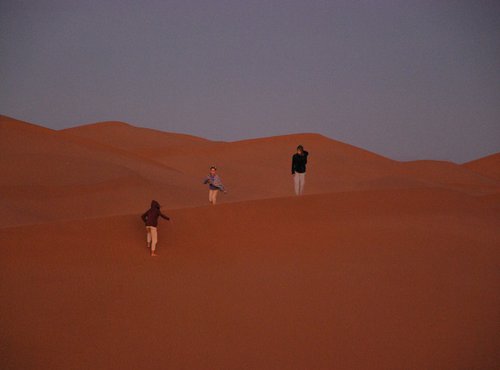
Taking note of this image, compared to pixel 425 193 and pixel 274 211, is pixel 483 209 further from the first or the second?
pixel 274 211

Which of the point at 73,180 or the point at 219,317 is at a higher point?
the point at 73,180

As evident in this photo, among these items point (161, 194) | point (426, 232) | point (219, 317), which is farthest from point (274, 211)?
point (161, 194)

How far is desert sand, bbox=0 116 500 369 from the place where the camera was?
26.2 ft

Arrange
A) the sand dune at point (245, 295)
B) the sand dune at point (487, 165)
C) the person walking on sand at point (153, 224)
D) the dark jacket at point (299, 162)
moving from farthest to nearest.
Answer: the sand dune at point (487, 165)
the dark jacket at point (299, 162)
the person walking on sand at point (153, 224)
the sand dune at point (245, 295)

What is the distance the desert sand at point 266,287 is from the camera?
7.99 m

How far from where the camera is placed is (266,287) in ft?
32.9

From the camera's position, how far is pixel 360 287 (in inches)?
405

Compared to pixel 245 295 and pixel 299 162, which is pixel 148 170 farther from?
pixel 245 295

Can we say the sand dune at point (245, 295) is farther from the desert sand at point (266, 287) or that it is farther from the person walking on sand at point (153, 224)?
the person walking on sand at point (153, 224)

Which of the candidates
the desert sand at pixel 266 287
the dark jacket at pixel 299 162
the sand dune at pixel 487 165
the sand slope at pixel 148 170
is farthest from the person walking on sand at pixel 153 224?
the sand dune at pixel 487 165

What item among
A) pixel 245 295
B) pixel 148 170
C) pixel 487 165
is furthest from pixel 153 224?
pixel 487 165

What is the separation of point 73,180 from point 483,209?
16.9 meters

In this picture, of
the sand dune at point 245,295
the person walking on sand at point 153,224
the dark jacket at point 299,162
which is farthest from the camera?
the dark jacket at point 299,162

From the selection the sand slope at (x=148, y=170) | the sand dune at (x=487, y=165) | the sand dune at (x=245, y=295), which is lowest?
the sand dune at (x=245, y=295)
